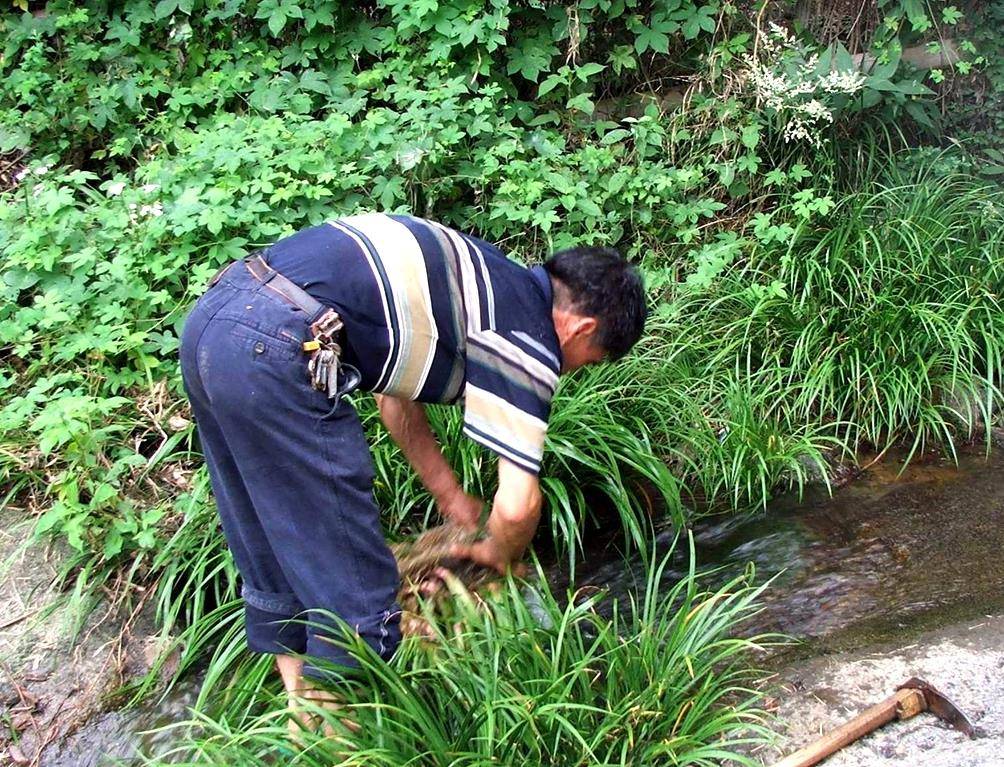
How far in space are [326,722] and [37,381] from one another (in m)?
2.15

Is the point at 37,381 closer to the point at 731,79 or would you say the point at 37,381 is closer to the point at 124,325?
the point at 124,325

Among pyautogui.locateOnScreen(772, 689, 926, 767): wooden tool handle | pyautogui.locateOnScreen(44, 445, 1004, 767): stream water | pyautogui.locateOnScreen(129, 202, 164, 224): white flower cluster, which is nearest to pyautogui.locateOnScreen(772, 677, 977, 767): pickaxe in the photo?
pyautogui.locateOnScreen(772, 689, 926, 767): wooden tool handle

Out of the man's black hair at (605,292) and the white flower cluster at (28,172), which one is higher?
the white flower cluster at (28,172)

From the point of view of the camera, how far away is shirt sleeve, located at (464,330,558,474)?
2.25m

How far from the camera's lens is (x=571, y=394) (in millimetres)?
3691

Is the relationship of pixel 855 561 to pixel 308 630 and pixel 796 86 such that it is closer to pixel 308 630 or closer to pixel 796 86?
pixel 308 630

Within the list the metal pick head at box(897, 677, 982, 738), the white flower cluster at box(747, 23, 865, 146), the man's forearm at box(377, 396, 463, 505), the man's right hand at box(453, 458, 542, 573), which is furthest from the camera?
the white flower cluster at box(747, 23, 865, 146)

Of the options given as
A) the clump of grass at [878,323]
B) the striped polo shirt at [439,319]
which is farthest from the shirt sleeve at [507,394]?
the clump of grass at [878,323]

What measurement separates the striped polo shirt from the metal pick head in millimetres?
1149

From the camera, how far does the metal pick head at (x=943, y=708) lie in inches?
94.3

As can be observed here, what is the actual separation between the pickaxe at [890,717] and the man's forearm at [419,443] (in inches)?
44.6

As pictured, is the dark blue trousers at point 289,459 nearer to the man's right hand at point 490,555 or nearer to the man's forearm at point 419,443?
the man's right hand at point 490,555

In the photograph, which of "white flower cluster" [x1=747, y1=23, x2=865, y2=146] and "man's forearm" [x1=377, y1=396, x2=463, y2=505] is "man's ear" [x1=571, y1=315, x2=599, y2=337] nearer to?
"man's forearm" [x1=377, y1=396, x2=463, y2=505]

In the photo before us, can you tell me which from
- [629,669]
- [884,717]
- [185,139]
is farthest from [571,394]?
[185,139]
